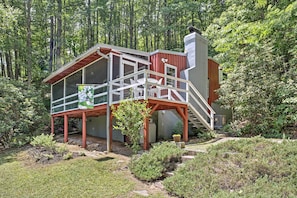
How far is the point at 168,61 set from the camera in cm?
1172

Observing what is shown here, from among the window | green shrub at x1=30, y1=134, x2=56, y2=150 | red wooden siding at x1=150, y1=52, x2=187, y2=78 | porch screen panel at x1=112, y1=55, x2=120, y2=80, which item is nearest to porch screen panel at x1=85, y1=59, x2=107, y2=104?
porch screen panel at x1=112, y1=55, x2=120, y2=80

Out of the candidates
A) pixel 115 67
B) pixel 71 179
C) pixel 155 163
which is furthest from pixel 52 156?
pixel 115 67

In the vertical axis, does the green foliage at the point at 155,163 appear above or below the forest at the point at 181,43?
below

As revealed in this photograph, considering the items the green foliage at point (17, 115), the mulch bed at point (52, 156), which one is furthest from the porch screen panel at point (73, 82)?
the mulch bed at point (52, 156)

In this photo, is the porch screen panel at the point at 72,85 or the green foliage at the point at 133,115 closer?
the green foliage at the point at 133,115

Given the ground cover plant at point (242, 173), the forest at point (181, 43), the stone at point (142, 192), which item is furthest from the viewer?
the forest at point (181, 43)

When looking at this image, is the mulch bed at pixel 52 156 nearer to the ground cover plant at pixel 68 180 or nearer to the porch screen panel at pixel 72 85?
the ground cover plant at pixel 68 180

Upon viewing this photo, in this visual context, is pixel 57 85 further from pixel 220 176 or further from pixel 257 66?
pixel 220 176

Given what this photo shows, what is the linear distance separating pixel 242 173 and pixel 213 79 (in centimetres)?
1059

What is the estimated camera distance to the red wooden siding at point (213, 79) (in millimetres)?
14484

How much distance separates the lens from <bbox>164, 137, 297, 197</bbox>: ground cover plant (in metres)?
4.27

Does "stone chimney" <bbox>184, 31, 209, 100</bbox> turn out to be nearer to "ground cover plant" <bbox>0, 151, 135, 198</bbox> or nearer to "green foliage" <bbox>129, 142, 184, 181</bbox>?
"green foliage" <bbox>129, 142, 184, 181</bbox>

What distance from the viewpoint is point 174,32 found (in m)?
24.4

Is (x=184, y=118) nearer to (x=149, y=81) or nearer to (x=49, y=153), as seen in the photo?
(x=149, y=81)
